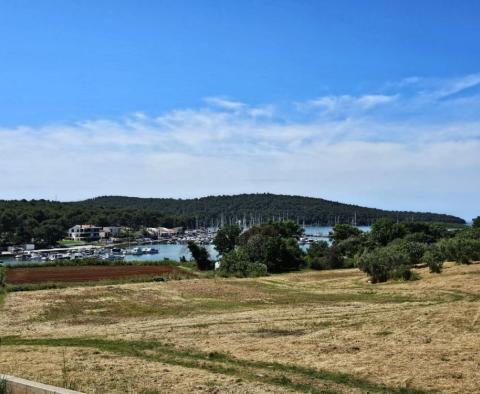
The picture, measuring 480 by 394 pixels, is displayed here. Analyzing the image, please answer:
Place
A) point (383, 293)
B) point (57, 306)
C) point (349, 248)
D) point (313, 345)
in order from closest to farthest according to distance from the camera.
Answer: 1. point (313, 345)
2. point (57, 306)
3. point (383, 293)
4. point (349, 248)

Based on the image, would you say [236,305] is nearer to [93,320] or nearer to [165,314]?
[165,314]

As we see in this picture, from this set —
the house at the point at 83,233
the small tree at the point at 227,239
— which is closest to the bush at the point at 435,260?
the small tree at the point at 227,239

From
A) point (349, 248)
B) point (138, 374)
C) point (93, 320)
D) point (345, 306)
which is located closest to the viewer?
point (138, 374)

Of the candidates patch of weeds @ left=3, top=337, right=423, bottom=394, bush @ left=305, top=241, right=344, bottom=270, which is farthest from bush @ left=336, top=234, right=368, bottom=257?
patch of weeds @ left=3, top=337, right=423, bottom=394

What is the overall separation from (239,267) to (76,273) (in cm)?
1956

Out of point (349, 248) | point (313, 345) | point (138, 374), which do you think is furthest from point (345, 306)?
point (349, 248)

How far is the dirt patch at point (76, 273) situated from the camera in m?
56.2

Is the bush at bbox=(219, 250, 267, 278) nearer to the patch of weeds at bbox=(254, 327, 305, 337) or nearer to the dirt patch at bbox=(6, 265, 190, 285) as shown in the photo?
the dirt patch at bbox=(6, 265, 190, 285)

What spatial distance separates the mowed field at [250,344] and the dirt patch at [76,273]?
1972 centimetres

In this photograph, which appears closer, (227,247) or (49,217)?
(227,247)

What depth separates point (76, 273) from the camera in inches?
2518

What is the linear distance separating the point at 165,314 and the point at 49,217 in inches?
6697

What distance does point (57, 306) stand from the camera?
114 ft

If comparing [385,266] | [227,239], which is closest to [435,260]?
[385,266]
